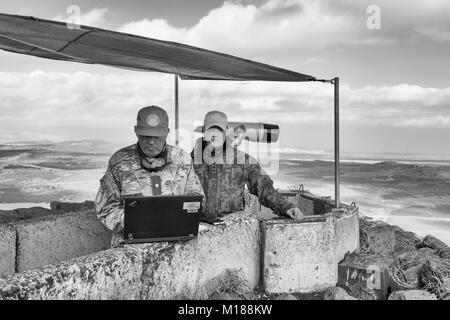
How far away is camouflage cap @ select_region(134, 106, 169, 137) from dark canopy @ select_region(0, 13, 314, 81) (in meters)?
0.73

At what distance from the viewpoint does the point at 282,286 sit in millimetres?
5035

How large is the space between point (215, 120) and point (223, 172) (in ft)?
1.81

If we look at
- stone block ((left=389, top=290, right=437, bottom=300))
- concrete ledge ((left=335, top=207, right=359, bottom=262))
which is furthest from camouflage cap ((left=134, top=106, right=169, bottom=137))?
stone block ((left=389, top=290, right=437, bottom=300))

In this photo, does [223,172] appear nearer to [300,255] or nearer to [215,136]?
[215,136]

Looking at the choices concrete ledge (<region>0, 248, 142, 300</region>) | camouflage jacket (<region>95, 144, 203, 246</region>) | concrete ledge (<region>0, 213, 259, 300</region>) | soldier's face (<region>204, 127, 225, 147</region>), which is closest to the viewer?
concrete ledge (<region>0, 248, 142, 300</region>)

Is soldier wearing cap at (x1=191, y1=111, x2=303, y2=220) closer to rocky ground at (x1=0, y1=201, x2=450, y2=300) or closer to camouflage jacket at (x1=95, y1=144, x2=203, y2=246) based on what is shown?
camouflage jacket at (x1=95, y1=144, x2=203, y2=246)

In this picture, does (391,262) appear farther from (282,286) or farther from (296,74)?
(296,74)

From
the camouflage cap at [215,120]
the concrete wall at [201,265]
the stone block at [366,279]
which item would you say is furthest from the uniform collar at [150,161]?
the stone block at [366,279]

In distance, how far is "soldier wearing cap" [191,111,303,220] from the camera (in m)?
5.35

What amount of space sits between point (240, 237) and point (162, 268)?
41.9 inches

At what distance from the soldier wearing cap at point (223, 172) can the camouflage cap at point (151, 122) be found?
43.9 inches

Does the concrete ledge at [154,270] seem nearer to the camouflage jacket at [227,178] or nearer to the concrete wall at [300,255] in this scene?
the concrete wall at [300,255]

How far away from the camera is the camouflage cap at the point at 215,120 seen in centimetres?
527
